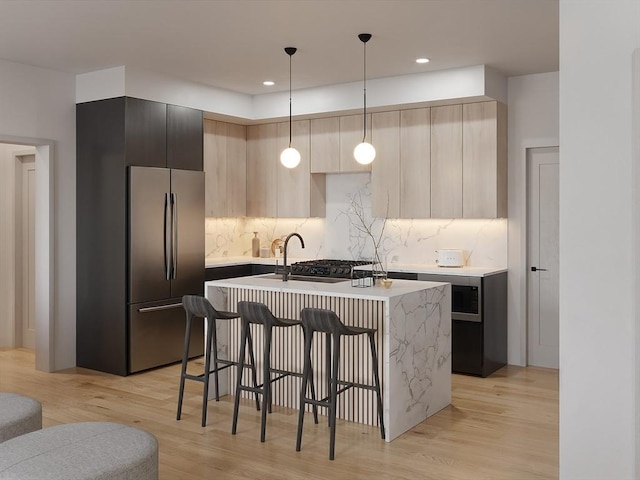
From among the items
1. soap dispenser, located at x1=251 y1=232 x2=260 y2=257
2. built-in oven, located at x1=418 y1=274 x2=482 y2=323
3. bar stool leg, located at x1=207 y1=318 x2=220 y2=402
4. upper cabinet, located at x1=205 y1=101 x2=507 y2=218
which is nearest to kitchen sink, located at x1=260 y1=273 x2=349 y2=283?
bar stool leg, located at x1=207 y1=318 x2=220 y2=402

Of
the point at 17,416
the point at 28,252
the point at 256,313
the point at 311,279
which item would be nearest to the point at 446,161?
the point at 311,279

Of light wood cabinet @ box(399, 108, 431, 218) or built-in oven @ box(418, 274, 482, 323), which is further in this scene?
light wood cabinet @ box(399, 108, 431, 218)

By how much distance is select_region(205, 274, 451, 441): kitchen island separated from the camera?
13.9ft

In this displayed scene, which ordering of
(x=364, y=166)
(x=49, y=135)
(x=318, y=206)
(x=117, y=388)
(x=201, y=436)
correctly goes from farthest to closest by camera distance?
1. (x=318, y=206)
2. (x=364, y=166)
3. (x=49, y=135)
4. (x=117, y=388)
5. (x=201, y=436)

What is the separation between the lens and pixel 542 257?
20.4ft

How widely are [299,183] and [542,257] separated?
9.04 ft

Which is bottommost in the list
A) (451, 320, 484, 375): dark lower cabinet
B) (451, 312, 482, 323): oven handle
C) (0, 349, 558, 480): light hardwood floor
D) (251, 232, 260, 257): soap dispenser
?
(0, 349, 558, 480): light hardwood floor

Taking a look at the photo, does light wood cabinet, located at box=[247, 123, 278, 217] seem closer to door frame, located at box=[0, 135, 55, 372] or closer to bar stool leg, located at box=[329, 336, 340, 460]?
door frame, located at box=[0, 135, 55, 372]

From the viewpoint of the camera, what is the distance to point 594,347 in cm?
272

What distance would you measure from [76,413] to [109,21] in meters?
2.91

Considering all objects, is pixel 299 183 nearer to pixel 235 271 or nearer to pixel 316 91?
pixel 316 91

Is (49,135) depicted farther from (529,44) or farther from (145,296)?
(529,44)

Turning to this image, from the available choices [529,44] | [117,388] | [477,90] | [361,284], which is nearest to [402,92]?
[477,90]

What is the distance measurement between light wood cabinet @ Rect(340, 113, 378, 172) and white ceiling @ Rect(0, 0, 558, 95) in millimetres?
652
